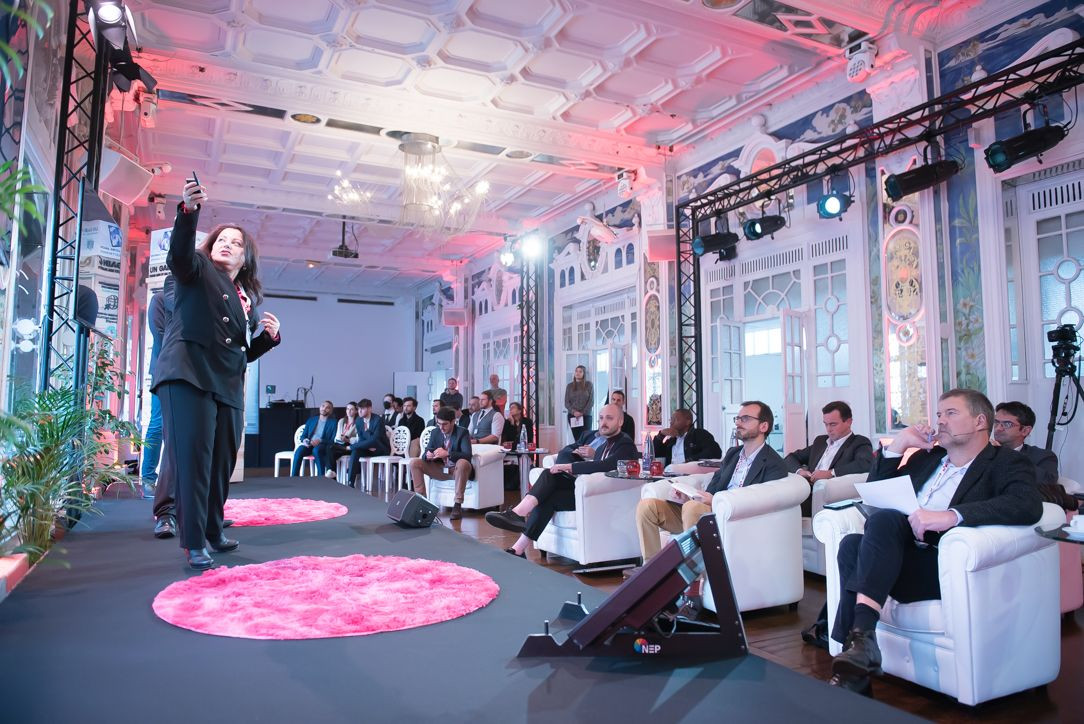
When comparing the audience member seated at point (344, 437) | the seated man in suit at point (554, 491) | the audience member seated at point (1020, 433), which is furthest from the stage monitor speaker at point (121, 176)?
the audience member seated at point (1020, 433)

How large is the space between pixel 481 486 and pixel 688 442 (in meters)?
2.00

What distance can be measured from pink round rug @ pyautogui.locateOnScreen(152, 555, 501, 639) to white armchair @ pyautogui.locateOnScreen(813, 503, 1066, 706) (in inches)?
55.4

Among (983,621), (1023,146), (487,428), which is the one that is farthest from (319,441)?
(983,621)

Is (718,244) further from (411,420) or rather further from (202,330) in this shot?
(202,330)

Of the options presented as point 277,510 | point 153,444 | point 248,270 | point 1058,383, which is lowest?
point 277,510

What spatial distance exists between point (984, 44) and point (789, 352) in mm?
2821

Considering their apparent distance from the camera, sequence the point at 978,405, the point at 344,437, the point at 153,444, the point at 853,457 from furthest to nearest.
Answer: the point at 344,437 → the point at 153,444 → the point at 853,457 → the point at 978,405

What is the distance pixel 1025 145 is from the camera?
4.81 meters

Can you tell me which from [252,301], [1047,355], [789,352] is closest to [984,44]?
[1047,355]

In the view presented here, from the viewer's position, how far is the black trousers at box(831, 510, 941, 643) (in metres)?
2.50

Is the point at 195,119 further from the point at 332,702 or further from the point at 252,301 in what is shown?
the point at 332,702

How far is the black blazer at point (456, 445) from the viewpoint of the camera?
277 inches

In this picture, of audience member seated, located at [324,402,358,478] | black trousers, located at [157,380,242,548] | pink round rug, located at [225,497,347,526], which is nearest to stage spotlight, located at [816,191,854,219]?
pink round rug, located at [225,497,347,526]

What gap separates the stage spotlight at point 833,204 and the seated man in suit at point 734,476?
3.09m
